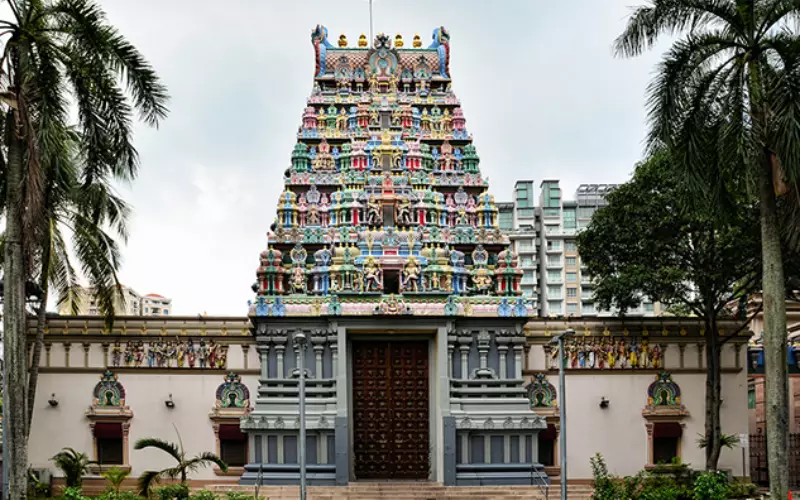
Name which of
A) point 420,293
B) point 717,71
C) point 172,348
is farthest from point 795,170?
point 172,348

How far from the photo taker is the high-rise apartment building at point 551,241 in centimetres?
9150

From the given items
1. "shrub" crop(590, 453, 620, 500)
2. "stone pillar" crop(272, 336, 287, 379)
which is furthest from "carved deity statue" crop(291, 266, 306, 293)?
"shrub" crop(590, 453, 620, 500)

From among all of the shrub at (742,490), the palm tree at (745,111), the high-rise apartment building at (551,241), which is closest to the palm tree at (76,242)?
the palm tree at (745,111)

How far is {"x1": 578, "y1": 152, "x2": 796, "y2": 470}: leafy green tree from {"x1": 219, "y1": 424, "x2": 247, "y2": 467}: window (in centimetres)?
1158

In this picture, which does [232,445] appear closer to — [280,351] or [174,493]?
[280,351]

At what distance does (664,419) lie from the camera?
31.9 m

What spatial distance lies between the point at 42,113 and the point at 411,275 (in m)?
11.9

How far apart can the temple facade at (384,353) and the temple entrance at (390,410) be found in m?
0.04

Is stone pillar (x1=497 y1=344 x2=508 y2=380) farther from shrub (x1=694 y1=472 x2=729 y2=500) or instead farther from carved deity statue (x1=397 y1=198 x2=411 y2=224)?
shrub (x1=694 y1=472 x2=729 y2=500)

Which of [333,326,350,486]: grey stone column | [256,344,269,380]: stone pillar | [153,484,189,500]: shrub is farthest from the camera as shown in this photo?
[256,344,269,380]: stone pillar

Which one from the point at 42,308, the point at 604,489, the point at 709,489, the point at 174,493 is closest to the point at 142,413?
the point at 42,308

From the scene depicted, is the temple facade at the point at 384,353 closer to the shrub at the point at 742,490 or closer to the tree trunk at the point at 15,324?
the shrub at the point at 742,490

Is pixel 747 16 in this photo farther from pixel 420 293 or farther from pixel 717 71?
pixel 420 293

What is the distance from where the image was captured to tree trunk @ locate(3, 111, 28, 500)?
1981cm
